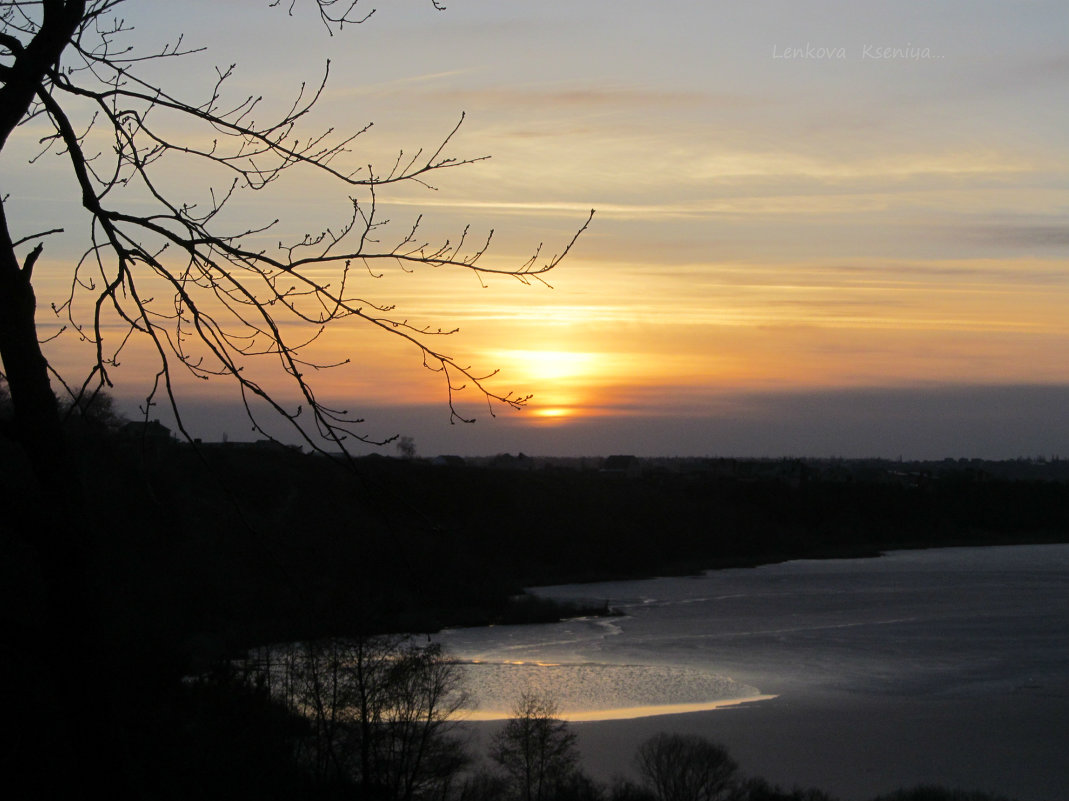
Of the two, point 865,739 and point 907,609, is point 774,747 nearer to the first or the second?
point 865,739

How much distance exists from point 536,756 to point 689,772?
6.81ft

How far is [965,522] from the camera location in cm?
6325

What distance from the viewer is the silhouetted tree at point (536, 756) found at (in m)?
14.0

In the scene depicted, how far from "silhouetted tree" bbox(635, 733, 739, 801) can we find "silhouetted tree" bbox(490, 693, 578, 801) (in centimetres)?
117

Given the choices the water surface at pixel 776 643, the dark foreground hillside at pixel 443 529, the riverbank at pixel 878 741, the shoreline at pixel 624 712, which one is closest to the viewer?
the dark foreground hillside at pixel 443 529

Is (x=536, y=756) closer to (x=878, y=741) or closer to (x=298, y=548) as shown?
(x=878, y=741)

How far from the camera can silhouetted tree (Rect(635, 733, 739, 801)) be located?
13.8 metres

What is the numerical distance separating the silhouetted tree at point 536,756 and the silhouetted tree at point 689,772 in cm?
117

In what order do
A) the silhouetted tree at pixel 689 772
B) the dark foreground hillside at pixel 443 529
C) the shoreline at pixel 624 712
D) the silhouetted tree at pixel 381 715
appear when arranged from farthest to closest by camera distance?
the shoreline at pixel 624 712
the silhouetted tree at pixel 689 772
the silhouetted tree at pixel 381 715
the dark foreground hillside at pixel 443 529

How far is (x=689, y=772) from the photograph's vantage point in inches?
549

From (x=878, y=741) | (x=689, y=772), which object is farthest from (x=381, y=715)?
(x=878, y=741)

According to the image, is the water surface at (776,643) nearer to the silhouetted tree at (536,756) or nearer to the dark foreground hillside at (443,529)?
A: the silhouetted tree at (536,756)

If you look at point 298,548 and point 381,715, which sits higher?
point 298,548

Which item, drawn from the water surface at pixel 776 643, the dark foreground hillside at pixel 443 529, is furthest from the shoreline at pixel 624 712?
the dark foreground hillside at pixel 443 529
